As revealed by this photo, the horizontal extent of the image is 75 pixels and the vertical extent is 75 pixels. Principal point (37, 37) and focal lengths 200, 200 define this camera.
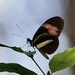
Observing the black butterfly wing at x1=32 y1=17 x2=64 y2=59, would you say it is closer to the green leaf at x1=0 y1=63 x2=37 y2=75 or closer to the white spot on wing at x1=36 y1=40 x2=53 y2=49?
the white spot on wing at x1=36 y1=40 x2=53 y2=49

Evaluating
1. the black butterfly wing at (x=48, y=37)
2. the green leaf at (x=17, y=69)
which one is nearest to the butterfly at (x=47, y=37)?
the black butterfly wing at (x=48, y=37)

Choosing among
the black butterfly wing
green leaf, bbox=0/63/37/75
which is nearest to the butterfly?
the black butterfly wing

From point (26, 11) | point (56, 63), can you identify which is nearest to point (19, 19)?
point (26, 11)

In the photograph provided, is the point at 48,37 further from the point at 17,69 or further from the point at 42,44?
the point at 17,69

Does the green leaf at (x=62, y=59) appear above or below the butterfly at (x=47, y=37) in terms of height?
below

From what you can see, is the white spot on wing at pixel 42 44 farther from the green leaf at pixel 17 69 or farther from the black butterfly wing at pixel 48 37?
the green leaf at pixel 17 69

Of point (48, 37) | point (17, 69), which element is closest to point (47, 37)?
point (48, 37)

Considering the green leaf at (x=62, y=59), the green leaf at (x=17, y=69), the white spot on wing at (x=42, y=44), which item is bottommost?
the green leaf at (x=62, y=59)
